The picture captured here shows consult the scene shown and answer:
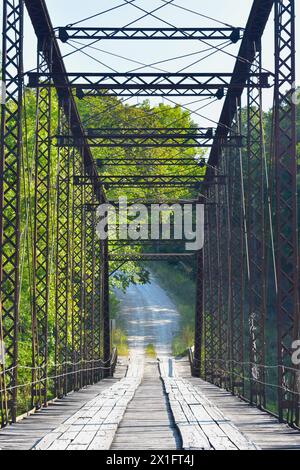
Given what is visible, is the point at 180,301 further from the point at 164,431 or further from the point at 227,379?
the point at 164,431

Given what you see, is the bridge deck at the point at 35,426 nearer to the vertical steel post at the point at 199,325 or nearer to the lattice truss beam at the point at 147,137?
the lattice truss beam at the point at 147,137

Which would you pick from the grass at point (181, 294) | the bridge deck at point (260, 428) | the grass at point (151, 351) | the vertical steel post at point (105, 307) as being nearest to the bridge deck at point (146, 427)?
the bridge deck at point (260, 428)

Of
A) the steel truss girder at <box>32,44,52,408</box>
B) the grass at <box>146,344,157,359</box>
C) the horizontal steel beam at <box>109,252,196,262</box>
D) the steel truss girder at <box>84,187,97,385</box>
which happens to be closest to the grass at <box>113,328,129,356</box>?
the grass at <box>146,344,157,359</box>

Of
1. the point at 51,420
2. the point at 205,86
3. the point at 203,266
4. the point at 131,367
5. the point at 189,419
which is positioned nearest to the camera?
the point at 189,419

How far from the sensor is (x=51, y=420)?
1927 centimetres

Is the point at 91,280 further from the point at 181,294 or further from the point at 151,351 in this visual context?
the point at 181,294

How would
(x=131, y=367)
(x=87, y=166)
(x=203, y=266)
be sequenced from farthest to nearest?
1. (x=131, y=367)
2. (x=203, y=266)
3. (x=87, y=166)

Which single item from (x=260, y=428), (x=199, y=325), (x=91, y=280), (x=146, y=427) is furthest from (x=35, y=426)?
(x=199, y=325)

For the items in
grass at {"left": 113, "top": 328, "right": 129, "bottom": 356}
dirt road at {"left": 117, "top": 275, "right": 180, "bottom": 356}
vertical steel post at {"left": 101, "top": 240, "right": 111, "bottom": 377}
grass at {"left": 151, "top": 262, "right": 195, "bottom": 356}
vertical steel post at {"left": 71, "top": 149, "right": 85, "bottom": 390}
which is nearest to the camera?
vertical steel post at {"left": 71, "top": 149, "right": 85, "bottom": 390}

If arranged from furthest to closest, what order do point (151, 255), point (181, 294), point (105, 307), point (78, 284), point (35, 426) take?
point (181, 294) → point (105, 307) → point (151, 255) → point (78, 284) → point (35, 426)

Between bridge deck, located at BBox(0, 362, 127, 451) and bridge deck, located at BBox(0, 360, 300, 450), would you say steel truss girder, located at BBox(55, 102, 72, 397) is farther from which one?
bridge deck, located at BBox(0, 360, 300, 450)

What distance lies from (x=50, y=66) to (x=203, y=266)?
3232 cm
